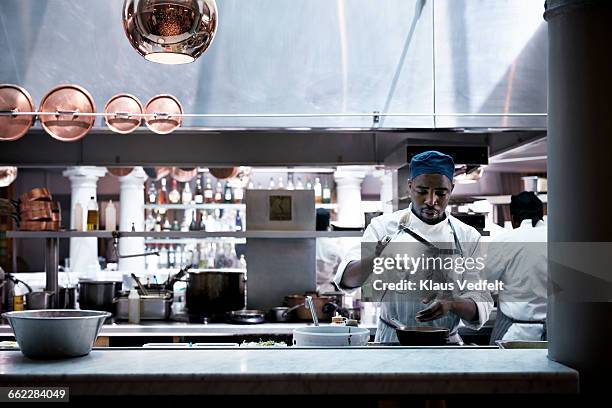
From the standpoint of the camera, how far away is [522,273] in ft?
16.4

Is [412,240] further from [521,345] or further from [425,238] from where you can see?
[521,345]

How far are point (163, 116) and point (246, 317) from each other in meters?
1.53

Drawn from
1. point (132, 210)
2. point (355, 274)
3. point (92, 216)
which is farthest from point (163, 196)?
point (355, 274)

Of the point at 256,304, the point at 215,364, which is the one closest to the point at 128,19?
the point at 215,364

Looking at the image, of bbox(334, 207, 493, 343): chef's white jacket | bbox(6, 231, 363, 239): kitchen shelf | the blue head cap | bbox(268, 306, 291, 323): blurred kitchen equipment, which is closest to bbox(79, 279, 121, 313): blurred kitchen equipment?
bbox(6, 231, 363, 239): kitchen shelf

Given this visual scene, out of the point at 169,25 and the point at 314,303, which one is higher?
the point at 169,25

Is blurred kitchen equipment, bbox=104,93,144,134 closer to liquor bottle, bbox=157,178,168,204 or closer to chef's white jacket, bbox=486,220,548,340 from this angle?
chef's white jacket, bbox=486,220,548,340

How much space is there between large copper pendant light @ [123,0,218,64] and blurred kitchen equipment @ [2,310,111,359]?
109 cm

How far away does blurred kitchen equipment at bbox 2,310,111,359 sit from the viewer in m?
1.85

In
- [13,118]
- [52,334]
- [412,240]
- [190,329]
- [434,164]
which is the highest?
[13,118]

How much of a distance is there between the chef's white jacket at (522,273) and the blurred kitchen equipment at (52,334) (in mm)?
3572

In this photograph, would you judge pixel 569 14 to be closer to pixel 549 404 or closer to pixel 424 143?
pixel 549 404

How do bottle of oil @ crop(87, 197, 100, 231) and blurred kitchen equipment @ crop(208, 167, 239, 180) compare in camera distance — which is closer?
bottle of oil @ crop(87, 197, 100, 231)

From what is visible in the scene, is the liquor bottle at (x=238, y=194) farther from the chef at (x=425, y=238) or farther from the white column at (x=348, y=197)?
the chef at (x=425, y=238)
